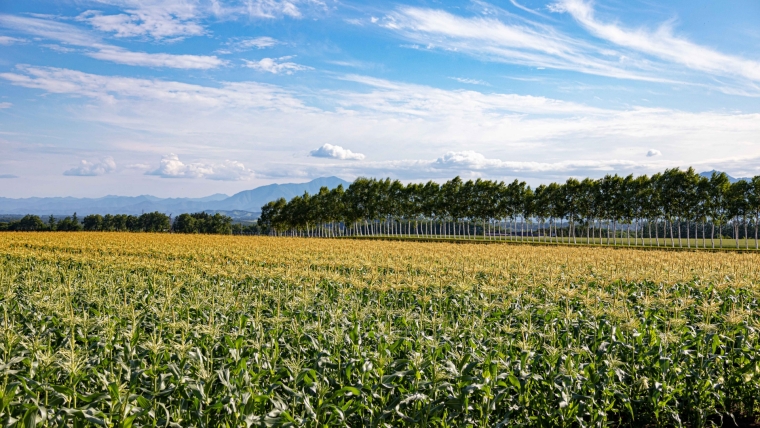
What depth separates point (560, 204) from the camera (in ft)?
341

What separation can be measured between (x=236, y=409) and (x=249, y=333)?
13.3ft

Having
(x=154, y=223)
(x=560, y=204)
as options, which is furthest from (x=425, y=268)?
(x=154, y=223)

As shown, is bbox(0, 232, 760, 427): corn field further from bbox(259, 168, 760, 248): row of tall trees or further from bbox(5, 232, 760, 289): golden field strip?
bbox(259, 168, 760, 248): row of tall trees

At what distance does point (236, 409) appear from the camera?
678 centimetres

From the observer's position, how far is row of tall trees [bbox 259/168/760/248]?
279ft

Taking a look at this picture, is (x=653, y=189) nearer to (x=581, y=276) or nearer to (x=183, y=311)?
(x=581, y=276)

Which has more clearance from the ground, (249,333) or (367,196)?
(367,196)

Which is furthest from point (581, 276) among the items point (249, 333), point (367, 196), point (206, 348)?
point (367, 196)

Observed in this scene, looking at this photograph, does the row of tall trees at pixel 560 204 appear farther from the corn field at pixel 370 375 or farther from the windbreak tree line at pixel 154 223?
the corn field at pixel 370 375

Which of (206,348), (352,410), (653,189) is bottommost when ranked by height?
(352,410)

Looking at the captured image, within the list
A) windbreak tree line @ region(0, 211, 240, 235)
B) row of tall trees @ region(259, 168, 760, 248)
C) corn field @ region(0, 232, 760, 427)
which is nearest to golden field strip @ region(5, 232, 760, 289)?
corn field @ region(0, 232, 760, 427)

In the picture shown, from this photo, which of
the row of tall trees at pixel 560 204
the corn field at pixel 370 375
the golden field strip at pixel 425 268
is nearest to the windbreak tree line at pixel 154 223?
the row of tall trees at pixel 560 204

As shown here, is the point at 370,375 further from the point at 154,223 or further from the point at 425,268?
the point at 154,223

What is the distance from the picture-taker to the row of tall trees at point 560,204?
85.0 m
